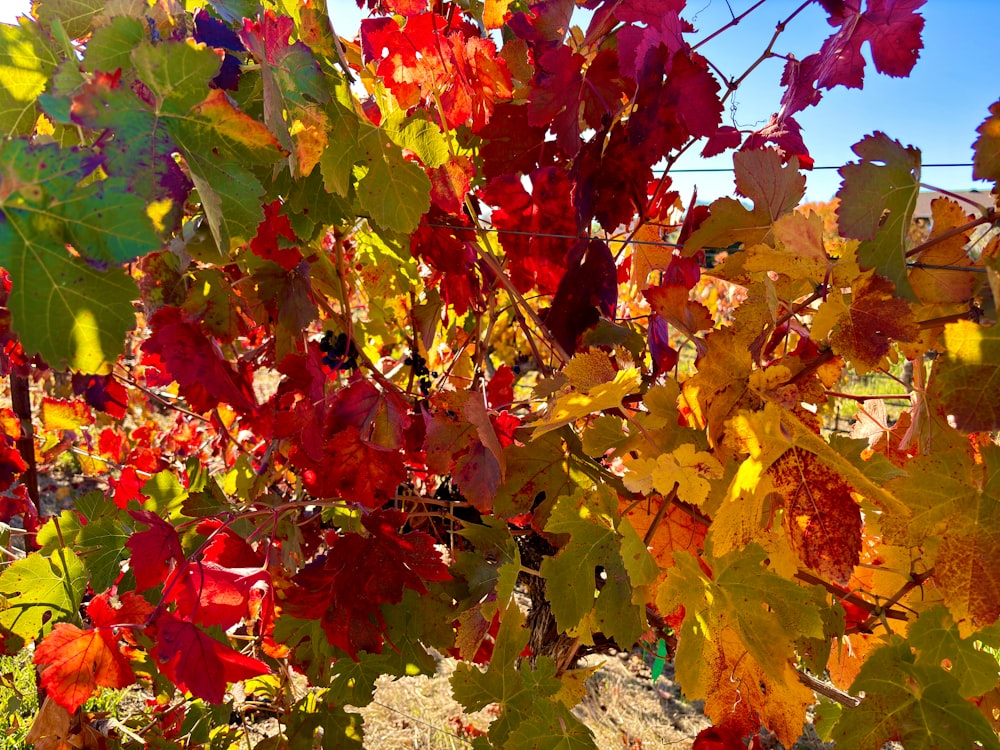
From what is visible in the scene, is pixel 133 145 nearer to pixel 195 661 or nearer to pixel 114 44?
pixel 114 44

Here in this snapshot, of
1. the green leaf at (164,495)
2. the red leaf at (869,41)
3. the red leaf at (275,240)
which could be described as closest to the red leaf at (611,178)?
the red leaf at (869,41)

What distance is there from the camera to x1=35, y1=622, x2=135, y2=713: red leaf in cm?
91

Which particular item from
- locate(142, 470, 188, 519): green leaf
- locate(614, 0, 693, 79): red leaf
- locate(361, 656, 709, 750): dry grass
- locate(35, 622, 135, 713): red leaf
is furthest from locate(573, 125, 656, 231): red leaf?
locate(361, 656, 709, 750): dry grass

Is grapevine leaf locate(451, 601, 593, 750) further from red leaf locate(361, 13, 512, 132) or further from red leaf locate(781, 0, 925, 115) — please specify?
red leaf locate(781, 0, 925, 115)

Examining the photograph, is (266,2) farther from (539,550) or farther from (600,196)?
(539,550)

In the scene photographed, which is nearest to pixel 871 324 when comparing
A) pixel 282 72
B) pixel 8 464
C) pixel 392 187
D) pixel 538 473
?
pixel 538 473

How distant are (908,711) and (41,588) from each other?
135 centimetres

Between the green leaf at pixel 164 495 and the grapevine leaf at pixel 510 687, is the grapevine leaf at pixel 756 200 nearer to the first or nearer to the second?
the grapevine leaf at pixel 510 687

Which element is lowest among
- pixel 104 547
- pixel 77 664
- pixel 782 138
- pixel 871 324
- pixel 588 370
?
pixel 77 664

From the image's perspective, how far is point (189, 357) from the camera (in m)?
1.20

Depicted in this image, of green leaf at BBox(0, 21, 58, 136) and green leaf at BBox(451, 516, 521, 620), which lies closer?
green leaf at BBox(0, 21, 58, 136)

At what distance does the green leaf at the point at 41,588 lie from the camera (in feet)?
3.72

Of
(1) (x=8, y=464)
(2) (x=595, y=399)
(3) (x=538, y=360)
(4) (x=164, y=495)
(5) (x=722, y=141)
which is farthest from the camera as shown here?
(1) (x=8, y=464)

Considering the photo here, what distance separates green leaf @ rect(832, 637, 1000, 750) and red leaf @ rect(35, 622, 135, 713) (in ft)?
3.25
